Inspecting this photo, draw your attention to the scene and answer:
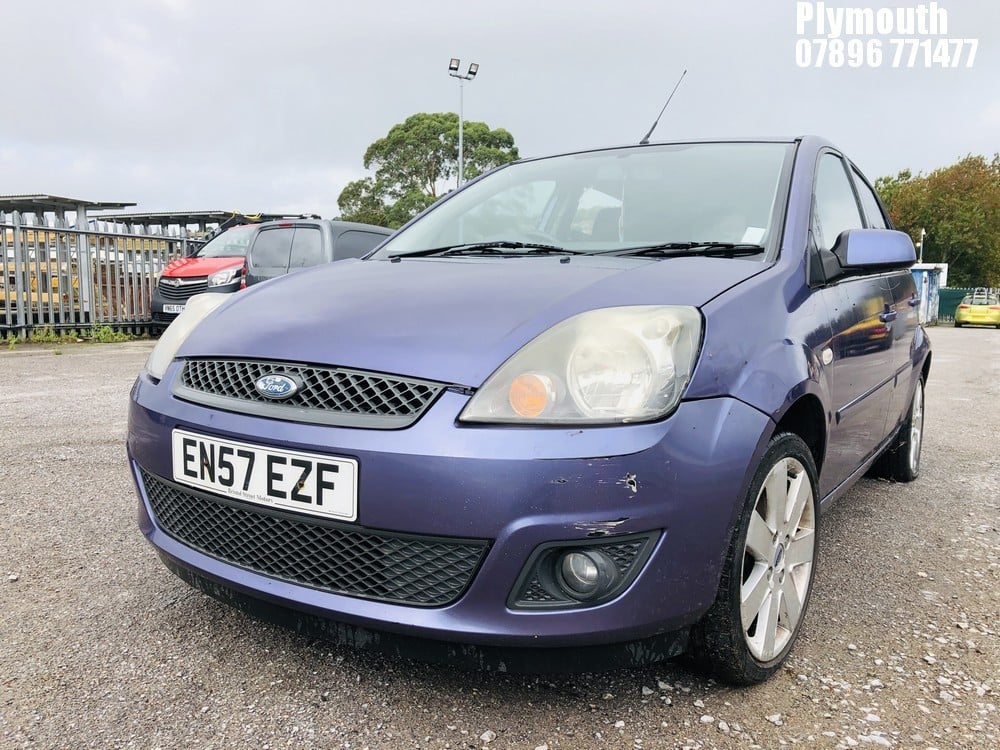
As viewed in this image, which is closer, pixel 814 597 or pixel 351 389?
pixel 351 389

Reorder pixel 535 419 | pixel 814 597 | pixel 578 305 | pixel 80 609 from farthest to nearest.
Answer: pixel 814 597 → pixel 80 609 → pixel 578 305 → pixel 535 419

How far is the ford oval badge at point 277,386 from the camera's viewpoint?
163 centimetres

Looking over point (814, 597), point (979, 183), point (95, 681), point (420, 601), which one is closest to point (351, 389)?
point (420, 601)

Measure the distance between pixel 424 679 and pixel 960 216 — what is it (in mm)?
46481

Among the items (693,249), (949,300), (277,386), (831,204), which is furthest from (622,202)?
(949,300)

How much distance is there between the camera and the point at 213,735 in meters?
1.57

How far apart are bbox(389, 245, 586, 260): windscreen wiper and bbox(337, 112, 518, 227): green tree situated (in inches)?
1566

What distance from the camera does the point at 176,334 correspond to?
7.13ft

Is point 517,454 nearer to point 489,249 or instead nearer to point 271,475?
point 271,475

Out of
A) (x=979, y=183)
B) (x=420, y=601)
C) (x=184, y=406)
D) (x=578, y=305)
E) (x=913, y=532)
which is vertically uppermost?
(x=979, y=183)

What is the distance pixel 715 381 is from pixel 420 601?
752 mm

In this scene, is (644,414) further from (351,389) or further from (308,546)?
(308,546)

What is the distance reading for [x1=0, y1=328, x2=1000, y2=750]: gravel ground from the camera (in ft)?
5.25

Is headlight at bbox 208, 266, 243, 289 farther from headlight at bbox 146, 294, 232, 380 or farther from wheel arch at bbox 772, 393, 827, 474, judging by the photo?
wheel arch at bbox 772, 393, 827, 474
